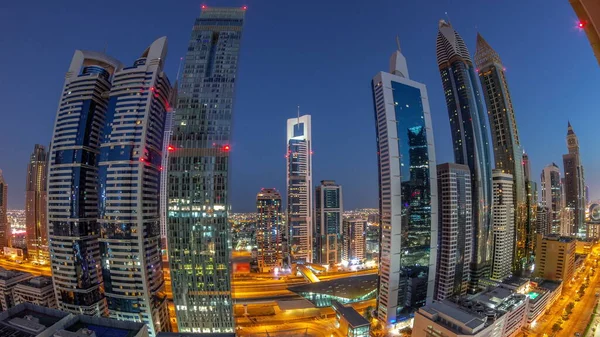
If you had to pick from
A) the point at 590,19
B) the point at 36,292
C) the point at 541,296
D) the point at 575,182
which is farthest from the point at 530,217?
the point at 36,292

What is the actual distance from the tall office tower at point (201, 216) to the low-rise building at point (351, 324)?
2131cm

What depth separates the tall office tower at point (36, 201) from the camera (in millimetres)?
95625

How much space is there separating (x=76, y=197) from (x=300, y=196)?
89194mm

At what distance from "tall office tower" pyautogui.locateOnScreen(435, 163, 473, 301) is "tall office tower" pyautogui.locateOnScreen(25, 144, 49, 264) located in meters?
132

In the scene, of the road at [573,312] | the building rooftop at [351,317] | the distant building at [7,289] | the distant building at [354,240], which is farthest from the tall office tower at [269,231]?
the road at [573,312]

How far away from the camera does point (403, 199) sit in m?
54.5

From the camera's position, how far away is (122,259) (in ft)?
156

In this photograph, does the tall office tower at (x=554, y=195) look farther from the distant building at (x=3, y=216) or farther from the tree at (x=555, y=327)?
the distant building at (x=3, y=216)

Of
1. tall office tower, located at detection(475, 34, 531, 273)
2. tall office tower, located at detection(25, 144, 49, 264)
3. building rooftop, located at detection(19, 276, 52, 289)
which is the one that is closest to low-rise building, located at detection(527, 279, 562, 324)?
tall office tower, located at detection(475, 34, 531, 273)

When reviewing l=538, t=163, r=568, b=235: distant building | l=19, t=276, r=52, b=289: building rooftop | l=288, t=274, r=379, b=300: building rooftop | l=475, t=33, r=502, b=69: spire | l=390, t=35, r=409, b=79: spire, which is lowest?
l=288, t=274, r=379, b=300: building rooftop

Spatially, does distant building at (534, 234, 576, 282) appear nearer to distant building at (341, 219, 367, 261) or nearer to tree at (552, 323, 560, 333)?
tree at (552, 323, 560, 333)

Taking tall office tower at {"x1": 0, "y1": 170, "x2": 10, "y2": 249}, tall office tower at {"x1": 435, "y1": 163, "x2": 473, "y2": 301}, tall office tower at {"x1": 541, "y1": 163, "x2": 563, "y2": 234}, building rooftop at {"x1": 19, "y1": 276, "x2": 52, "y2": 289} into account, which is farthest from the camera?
tall office tower at {"x1": 541, "y1": 163, "x2": 563, "y2": 234}

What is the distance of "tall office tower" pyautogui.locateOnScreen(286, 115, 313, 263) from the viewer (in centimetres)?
12362

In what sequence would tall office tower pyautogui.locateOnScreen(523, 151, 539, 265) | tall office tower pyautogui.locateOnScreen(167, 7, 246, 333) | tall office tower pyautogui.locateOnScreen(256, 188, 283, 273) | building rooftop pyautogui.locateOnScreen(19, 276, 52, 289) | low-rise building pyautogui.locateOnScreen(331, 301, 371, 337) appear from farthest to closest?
tall office tower pyautogui.locateOnScreen(256, 188, 283, 273) < tall office tower pyautogui.locateOnScreen(523, 151, 539, 265) < building rooftop pyautogui.locateOnScreen(19, 276, 52, 289) < low-rise building pyautogui.locateOnScreen(331, 301, 371, 337) < tall office tower pyautogui.locateOnScreen(167, 7, 246, 333)
